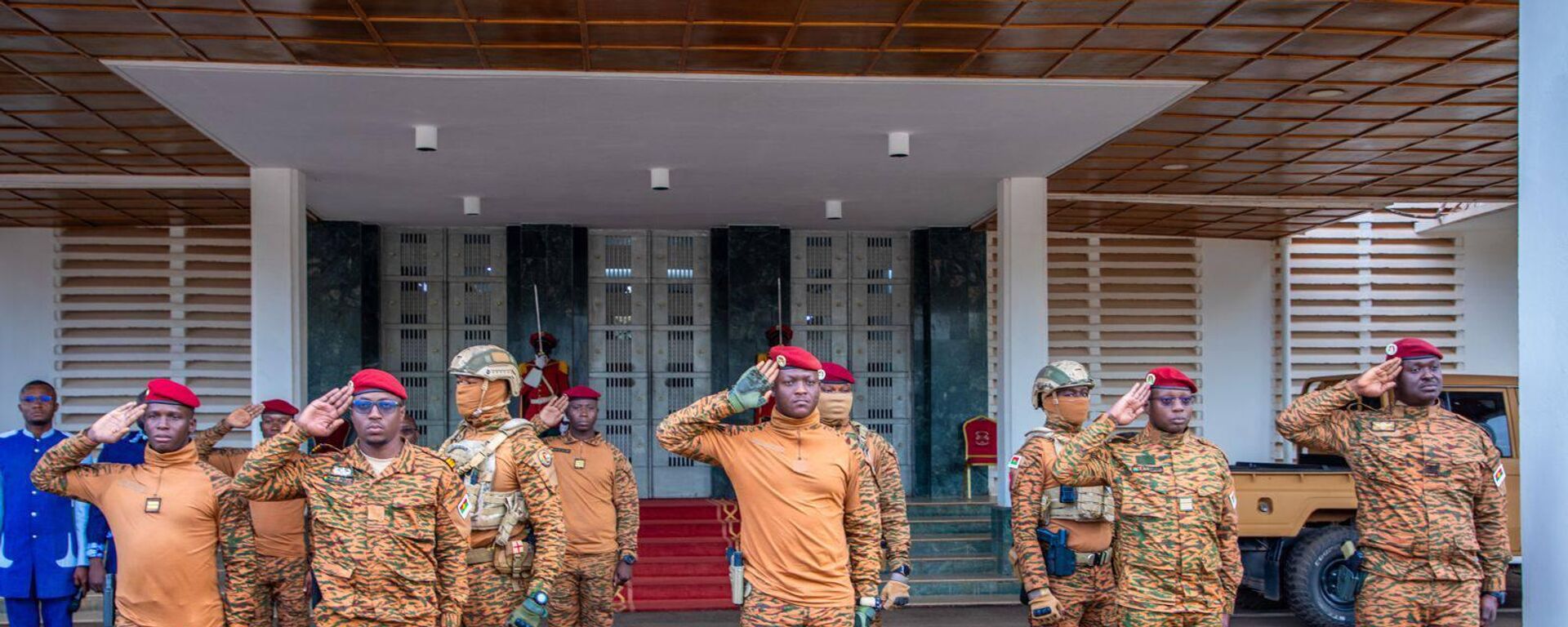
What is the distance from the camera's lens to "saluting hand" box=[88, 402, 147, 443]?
4.48 metres

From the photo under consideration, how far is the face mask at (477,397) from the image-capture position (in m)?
5.32

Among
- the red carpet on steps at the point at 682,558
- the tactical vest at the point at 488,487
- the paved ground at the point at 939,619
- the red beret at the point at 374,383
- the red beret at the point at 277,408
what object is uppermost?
the red beret at the point at 374,383

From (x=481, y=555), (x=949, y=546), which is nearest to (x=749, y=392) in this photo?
(x=481, y=555)

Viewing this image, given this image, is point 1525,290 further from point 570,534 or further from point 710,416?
point 570,534

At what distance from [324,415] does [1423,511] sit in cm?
471

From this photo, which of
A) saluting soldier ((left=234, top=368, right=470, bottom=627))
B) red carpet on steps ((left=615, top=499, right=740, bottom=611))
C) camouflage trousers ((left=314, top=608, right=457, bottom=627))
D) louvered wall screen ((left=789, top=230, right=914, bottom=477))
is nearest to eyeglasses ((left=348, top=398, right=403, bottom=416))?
saluting soldier ((left=234, top=368, right=470, bottom=627))

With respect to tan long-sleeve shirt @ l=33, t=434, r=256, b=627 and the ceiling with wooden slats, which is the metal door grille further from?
tan long-sleeve shirt @ l=33, t=434, r=256, b=627

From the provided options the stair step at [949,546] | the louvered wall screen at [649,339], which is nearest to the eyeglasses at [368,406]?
the stair step at [949,546]

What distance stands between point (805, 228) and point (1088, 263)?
3.45 meters

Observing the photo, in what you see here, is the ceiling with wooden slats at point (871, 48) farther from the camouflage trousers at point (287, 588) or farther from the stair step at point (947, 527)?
the stair step at point (947, 527)

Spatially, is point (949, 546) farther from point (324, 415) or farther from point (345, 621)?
point (324, 415)

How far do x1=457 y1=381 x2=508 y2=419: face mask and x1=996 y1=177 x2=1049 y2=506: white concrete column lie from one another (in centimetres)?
535

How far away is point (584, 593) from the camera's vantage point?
6582 millimetres

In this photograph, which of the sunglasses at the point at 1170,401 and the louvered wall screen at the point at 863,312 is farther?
the louvered wall screen at the point at 863,312
